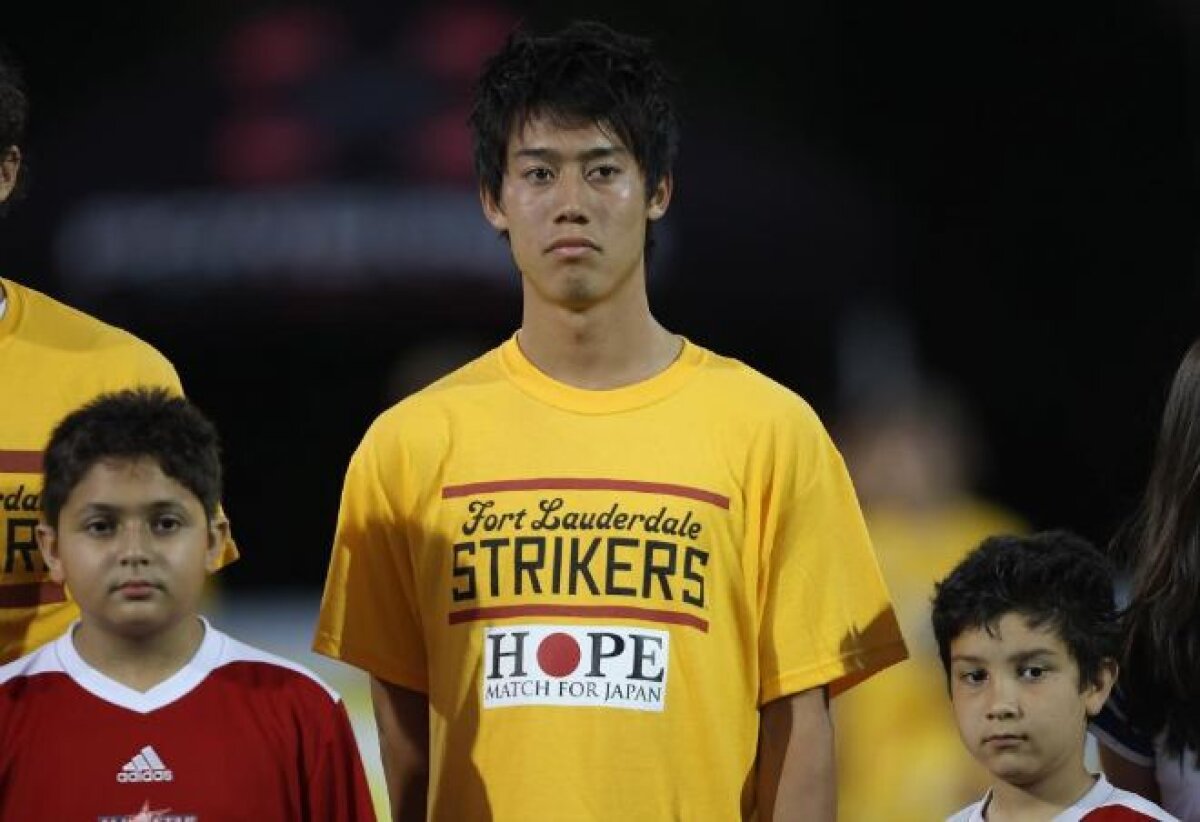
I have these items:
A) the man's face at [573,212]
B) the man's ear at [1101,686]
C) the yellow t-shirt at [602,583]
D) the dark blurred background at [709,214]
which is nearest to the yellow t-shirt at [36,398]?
the yellow t-shirt at [602,583]

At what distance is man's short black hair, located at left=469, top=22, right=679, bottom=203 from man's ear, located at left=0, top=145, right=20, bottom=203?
25.8 inches

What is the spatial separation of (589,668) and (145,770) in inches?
A: 23.4

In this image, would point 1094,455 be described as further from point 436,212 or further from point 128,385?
point 128,385

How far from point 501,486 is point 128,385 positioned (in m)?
0.56

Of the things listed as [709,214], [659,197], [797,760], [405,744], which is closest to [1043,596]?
[797,760]

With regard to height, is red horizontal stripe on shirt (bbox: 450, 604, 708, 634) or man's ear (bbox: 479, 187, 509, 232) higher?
man's ear (bbox: 479, 187, 509, 232)

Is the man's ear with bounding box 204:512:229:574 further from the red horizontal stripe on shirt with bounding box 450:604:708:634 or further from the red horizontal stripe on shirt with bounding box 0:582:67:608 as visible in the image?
the red horizontal stripe on shirt with bounding box 450:604:708:634

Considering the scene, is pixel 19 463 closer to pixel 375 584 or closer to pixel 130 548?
pixel 130 548

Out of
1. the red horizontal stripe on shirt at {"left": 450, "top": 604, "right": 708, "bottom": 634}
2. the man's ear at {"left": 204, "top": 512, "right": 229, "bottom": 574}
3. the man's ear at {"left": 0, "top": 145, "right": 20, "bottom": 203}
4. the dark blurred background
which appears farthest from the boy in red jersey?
the dark blurred background

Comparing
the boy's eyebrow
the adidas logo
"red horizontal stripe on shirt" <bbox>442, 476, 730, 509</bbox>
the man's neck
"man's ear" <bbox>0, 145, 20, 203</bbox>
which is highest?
"man's ear" <bbox>0, 145, 20, 203</bbox>

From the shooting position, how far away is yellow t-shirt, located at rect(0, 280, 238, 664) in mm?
3631

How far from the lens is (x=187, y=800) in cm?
333

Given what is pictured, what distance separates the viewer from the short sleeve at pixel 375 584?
365 cm

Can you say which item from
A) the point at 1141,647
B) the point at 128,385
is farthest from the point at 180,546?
the point at 1141,647
